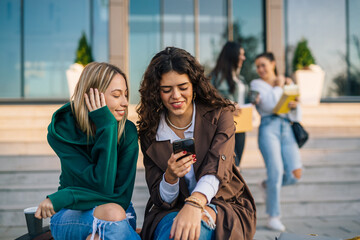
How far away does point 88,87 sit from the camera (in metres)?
2.00

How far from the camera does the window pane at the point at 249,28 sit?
999 centimetres

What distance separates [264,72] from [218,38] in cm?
646

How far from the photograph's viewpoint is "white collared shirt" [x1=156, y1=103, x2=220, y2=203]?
1.76 meters

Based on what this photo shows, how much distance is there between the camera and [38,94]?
9.93 metres

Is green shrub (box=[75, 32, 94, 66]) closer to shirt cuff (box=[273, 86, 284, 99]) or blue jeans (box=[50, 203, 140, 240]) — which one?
shirt cuff (box=[273, 86, 284, 99])

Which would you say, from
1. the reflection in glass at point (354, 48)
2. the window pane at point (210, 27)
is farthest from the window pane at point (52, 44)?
the reflection in glass at point (354, 48)

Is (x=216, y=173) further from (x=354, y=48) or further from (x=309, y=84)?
(x=354, y=48)

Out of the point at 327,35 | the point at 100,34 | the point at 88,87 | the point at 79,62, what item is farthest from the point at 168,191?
the point at 327,35

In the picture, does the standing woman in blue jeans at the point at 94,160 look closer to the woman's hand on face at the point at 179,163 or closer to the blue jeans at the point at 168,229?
the blue jeans at the point at 168,229

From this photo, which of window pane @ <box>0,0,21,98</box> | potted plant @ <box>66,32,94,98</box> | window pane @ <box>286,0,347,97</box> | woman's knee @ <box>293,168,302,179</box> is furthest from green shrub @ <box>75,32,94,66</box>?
woman's knee @ <box>293,168,302,179</box>

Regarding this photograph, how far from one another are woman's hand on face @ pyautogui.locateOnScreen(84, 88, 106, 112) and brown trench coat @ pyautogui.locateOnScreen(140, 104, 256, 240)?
0.33 metres

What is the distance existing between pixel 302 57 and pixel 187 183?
8428 millimetres

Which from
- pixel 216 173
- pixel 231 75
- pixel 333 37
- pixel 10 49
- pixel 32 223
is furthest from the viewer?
pixel 333 37

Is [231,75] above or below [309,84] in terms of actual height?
below
